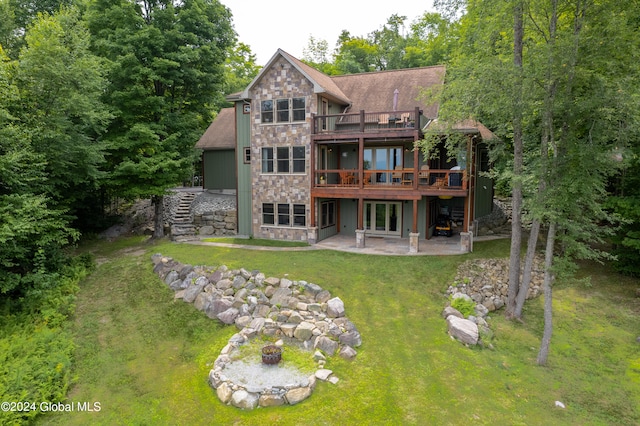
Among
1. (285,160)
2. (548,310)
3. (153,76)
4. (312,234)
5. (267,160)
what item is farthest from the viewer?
(267,160)

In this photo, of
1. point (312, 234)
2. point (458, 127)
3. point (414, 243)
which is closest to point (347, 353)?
point (414, 243)

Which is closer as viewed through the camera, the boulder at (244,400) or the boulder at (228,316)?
the boulder at (244,400)

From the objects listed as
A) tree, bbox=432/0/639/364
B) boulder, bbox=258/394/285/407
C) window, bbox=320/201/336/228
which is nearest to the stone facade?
window, bbox=320/201/336/228

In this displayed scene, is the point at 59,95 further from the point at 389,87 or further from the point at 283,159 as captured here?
the point at 389,87

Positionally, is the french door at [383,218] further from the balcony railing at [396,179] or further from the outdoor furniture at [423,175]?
the outdoor furniture at [423,175]

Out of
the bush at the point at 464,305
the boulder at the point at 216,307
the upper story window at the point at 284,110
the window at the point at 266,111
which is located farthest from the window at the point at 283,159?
the bush at the point at 464,305

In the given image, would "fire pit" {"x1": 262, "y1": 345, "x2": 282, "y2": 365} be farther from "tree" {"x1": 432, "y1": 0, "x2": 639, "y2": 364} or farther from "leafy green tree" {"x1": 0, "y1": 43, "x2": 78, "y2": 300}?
"leafy green tree" {"x1": 0, "y1": 43, "x2": 78, "y2": 300}
